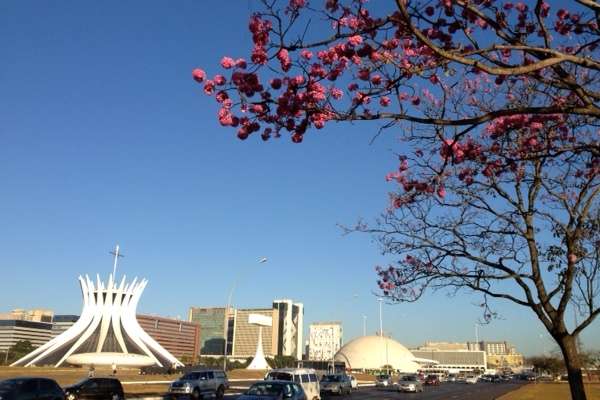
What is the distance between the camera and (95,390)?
23938 millimetres

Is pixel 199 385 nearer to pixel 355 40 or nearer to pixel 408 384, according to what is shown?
pixel 408 384

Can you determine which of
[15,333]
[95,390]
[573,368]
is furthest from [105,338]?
[15,333]

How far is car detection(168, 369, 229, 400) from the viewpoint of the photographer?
1196 inches

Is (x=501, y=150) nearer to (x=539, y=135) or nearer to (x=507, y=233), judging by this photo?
(x=539, y=135)

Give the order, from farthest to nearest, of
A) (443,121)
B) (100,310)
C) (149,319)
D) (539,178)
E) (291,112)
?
(149,319) < (100,310) < (539,178) < (291,112) < (443,121)

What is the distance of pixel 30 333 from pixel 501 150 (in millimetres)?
211991

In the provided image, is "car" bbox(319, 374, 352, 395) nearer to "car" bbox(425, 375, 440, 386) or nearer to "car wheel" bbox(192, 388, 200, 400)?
"car wheel" bbox(192, 388, 200, 400)

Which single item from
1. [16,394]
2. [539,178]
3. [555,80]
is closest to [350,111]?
[555,80]

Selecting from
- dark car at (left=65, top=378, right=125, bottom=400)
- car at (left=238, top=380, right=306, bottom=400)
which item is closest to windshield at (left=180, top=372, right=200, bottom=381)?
dark car at (left=65, top=378, right=125, bottom=400)

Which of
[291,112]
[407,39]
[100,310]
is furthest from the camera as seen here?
[100,310]

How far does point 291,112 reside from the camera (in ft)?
26.8

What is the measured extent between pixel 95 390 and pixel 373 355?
167m

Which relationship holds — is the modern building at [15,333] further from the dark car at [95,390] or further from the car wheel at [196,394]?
the dark car at [95,390]

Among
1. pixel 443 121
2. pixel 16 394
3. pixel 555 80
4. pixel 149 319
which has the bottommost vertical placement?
pixel 16 394
